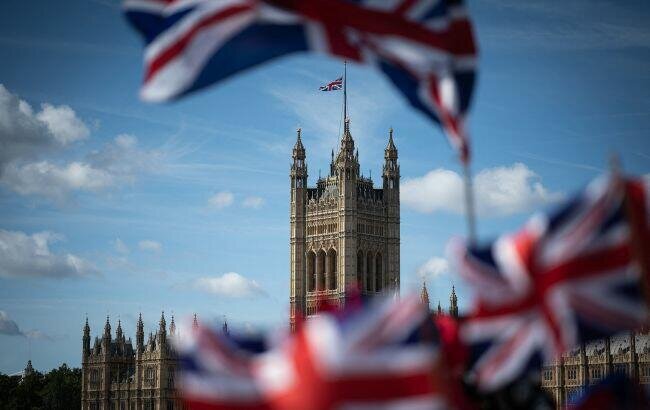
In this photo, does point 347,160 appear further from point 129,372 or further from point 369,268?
point 129,372

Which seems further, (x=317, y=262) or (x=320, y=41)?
(x=317, y=262)

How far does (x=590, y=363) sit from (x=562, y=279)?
87733mm

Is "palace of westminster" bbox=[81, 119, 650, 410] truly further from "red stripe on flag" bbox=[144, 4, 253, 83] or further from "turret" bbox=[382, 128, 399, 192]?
"red stripe on flag" bbox=[144, 4, 253, 83]

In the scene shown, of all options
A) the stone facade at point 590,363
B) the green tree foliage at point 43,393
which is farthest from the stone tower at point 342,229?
the green tree foliage at point 43,393

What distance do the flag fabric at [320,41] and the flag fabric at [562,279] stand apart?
4.64ft

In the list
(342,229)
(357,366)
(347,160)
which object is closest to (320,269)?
(342,229)

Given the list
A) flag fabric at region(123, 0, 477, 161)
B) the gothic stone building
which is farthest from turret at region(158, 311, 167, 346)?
flag fabric at region(123, 0, 477, 161)

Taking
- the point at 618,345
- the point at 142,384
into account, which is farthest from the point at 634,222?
the point at 142,384

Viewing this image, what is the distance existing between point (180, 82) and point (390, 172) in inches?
3986

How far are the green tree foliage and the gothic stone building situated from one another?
1011 cm

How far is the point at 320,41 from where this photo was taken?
11.0m

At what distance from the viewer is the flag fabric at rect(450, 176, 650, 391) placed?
916 centimetres

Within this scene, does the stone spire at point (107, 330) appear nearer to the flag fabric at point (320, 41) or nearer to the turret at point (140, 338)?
the turret at point (140, 338)

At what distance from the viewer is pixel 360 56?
441 inches
